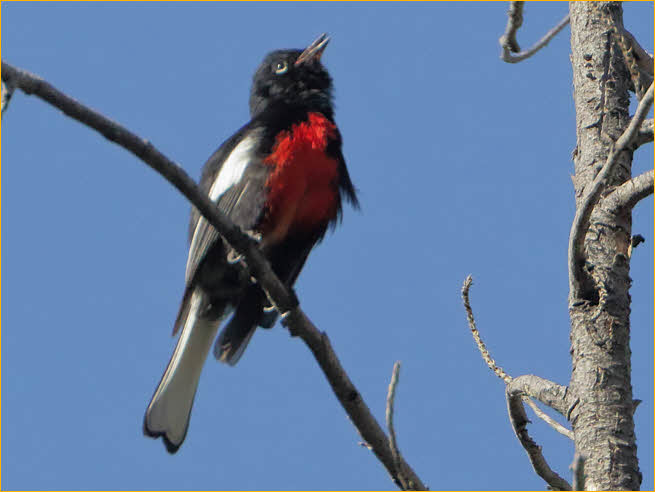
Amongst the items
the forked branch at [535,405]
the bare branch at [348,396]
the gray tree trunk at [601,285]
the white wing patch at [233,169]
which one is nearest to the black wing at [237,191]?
the white wing patch at [233,169]

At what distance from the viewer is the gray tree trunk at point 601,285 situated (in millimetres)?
3320

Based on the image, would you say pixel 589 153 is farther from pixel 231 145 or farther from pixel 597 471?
pixel 231 145

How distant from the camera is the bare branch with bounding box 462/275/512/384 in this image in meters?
3.67

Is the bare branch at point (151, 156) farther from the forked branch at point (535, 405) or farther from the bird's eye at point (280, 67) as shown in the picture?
the bird's eye at point (280, 67)

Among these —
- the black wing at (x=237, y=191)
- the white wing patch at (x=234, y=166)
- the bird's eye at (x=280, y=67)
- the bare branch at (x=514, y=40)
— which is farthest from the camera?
the bird's eye at (x=280, y=67)

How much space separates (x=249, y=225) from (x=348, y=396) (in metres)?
1.61

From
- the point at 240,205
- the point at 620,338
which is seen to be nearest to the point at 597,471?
the point at 620,338

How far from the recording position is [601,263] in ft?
12.1

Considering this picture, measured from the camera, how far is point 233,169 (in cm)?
478

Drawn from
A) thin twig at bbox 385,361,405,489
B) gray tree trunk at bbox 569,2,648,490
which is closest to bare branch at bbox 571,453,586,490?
thin twig at bbox 385,361,405,489

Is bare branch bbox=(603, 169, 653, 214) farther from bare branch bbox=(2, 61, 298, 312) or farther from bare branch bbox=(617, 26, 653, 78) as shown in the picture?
bare branch bbox=(2, 61, 298, 312)

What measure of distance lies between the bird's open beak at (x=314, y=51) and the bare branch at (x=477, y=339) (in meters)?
2.58

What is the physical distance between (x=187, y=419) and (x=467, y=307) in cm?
180

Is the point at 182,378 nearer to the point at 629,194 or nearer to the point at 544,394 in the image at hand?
the point at 544,394
